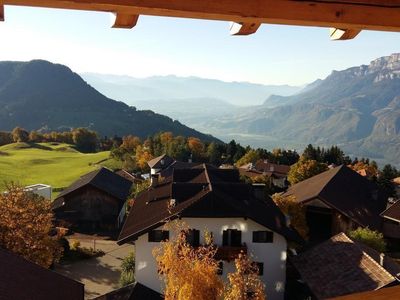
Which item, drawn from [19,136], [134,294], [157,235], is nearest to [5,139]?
[19,136]

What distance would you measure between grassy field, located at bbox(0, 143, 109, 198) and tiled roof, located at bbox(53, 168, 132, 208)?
973 inches

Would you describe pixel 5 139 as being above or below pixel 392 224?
above

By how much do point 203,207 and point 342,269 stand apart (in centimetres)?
818

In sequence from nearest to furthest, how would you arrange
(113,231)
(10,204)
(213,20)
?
(213,20) → (10,204) → (113,231)

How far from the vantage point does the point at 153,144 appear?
4210 inches

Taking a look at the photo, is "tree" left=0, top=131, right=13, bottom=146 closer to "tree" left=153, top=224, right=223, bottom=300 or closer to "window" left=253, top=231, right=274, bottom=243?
"window" left=253, top=231, right=274, bottom=243

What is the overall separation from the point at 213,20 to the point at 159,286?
23.4 metres

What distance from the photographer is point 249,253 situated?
26.0 meters

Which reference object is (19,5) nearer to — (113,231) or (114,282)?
(114,282)

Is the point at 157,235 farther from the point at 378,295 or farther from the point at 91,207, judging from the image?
the point at 91,207

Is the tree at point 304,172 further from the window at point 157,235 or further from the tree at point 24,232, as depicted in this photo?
the tree at point 24,232

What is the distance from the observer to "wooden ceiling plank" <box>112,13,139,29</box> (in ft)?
12.7

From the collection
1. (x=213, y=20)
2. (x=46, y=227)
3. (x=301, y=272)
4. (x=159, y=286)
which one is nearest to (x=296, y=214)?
(x=301, y=272)

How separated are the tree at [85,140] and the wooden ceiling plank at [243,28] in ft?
435
